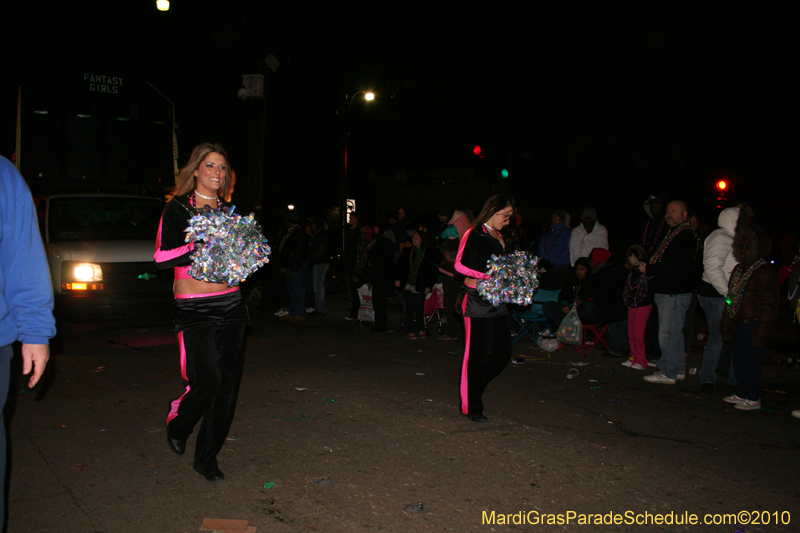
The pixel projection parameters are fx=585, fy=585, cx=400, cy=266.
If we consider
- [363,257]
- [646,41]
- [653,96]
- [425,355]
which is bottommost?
[425,355]

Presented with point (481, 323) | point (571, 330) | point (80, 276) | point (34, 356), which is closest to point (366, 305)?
point (571, 330)

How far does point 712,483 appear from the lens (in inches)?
159

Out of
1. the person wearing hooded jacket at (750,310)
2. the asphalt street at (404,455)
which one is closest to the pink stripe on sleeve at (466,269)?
the asphalt street at (404,455)

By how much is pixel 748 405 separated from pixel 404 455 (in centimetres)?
373

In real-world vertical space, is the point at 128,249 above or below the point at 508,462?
above

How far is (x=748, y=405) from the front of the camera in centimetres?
584

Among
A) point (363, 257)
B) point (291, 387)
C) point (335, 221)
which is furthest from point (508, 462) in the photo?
point (335, 221)

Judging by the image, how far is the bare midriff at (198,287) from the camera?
3.93 metres

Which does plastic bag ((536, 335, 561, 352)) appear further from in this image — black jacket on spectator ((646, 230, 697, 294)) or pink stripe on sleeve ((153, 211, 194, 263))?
pink stripe on sleeve ((153, 211, 194, 263))

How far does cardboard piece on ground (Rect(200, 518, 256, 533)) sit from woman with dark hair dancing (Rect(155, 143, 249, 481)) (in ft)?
1.95

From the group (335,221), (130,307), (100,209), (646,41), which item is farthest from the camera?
(335,221)

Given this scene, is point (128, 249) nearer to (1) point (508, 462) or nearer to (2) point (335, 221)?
(1) point (508, 462)

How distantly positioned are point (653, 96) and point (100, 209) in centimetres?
1625

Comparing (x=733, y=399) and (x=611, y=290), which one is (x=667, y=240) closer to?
(x=611, y=290)
